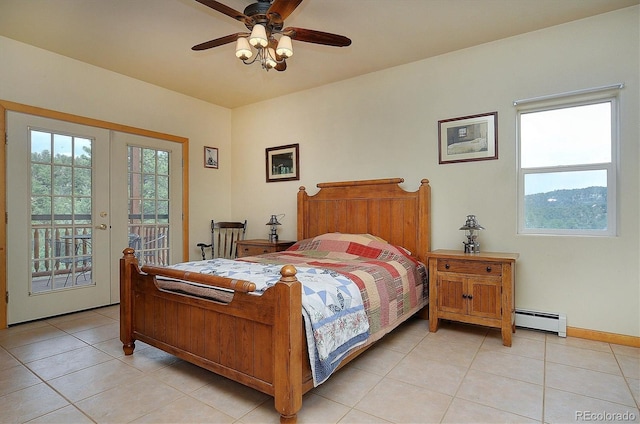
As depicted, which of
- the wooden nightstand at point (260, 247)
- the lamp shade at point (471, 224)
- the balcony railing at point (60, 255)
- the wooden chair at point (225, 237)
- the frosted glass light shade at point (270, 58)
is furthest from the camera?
the wooden chair at point (225, 237)

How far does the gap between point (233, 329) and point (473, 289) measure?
76.8 inches

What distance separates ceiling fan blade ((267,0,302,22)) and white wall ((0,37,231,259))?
2608 mm

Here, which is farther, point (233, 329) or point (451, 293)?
point (451, 293)

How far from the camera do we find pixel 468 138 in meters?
3.29

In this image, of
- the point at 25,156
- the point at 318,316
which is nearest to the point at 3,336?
the point at 25,156

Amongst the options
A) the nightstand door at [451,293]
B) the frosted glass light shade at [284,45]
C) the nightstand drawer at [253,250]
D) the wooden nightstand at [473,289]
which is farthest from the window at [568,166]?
the nightstand drawer at [253,250]

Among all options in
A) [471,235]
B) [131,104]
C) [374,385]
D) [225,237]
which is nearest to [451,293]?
[471,235]

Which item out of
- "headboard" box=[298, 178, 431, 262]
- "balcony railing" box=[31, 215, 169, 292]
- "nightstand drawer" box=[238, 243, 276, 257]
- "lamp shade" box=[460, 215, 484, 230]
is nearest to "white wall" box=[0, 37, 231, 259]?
"nightstand drawer" box=[238, 243, 276, 257]

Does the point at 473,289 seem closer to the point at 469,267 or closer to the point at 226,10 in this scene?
the point at 469,267

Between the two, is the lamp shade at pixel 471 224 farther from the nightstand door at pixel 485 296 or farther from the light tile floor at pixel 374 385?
the light tile floor at pixel 374 385

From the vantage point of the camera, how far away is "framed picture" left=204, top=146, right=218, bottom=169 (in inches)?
191

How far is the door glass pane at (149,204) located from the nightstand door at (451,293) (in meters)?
3.33

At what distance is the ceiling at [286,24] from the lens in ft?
8.51

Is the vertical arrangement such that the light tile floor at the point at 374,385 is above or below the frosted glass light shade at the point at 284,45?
below
